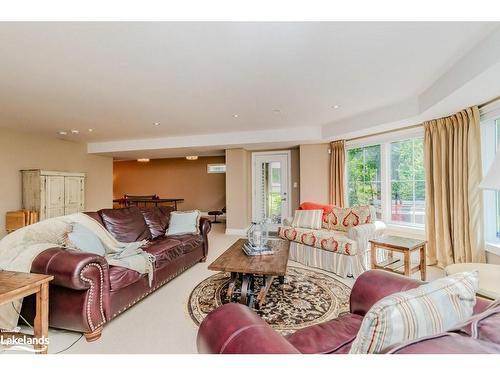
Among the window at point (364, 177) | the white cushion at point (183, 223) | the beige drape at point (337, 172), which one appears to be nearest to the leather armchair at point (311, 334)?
the white cushion at point (183, 223)

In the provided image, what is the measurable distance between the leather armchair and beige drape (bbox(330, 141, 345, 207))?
370 centimetres

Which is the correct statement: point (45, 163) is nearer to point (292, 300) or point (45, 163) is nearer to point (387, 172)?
point (292, 300)

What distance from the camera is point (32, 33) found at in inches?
72.6

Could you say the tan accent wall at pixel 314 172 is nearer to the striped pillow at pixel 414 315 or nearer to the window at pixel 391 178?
the window at pixel 391 178

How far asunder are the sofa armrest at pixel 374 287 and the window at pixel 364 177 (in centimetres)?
342

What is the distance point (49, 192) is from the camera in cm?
499

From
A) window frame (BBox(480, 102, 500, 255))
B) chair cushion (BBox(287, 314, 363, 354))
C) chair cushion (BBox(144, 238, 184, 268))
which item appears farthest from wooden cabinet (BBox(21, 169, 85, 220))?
window frame (BBox(480, 102, 500, 255))

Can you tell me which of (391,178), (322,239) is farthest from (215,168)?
(322,239)

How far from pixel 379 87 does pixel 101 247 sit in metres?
3.64

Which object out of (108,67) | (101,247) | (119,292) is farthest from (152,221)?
(108,67)
